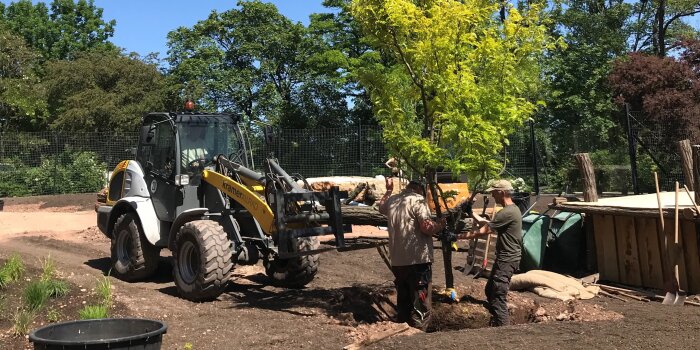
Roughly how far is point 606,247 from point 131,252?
6935 millimetres

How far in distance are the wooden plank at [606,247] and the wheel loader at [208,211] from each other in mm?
4202

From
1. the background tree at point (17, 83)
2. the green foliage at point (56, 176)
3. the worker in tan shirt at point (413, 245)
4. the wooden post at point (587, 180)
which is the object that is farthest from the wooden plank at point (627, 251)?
the background tree at point (17, 83)

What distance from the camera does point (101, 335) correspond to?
15.4 ft

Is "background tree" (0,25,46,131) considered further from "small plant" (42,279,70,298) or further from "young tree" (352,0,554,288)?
"young tree" (352,0,554,288)

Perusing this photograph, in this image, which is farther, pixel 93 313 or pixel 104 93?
pixel 104 93

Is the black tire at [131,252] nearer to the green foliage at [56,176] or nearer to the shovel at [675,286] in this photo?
the shovel at [675,286]

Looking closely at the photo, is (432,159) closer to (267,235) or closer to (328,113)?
(267,235)

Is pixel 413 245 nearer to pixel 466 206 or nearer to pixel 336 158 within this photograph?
pixel 466 206

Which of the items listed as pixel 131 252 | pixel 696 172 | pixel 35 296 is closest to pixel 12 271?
pixel 131 252

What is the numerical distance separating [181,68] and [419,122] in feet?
87.1

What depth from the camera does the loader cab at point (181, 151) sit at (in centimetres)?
956

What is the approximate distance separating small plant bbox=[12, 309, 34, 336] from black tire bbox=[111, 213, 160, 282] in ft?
9.56

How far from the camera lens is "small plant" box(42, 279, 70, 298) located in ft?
26.0

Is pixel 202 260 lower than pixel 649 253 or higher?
higher
